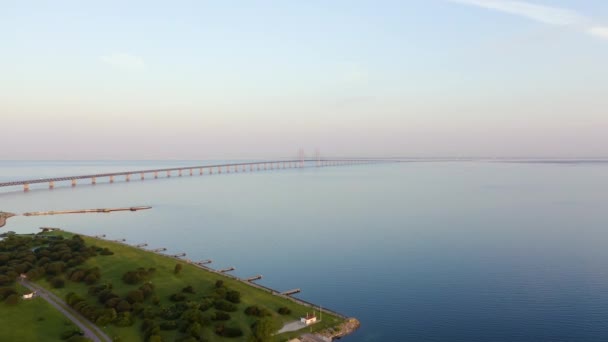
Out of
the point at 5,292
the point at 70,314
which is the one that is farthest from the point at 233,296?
the point at 5,292

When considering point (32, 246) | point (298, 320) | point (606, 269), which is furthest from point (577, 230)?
point (32, 246)

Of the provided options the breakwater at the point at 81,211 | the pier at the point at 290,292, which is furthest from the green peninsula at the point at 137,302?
the breakwater at the point at 81,211

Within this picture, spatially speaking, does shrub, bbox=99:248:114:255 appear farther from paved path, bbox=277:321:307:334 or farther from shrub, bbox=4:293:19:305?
paved path, bbox=277:321:307:334

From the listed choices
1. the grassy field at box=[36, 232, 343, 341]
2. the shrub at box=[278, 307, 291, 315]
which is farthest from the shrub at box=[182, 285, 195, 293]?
the shrub at box=[278, 307, 291, 315]

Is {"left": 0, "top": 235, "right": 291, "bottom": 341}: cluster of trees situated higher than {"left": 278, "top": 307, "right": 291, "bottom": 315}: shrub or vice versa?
{"left": 0, "top": 235, "right": 291, "bottom": 341}: cluster of trees

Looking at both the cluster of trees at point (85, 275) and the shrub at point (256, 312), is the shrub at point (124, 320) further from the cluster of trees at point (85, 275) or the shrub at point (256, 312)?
the cluster of trees at point (85, 275)

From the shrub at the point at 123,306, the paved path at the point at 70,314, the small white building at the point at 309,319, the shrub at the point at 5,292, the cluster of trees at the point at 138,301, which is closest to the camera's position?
the paved path at the point at 70,314

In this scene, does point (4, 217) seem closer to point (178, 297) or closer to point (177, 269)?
point (177, 269)
